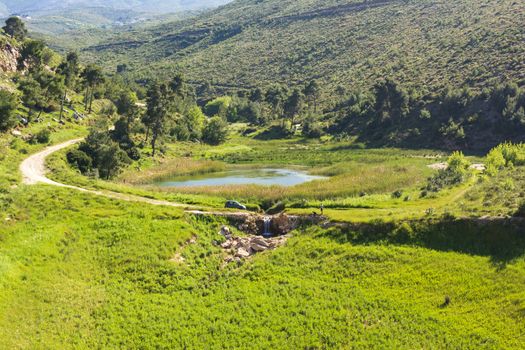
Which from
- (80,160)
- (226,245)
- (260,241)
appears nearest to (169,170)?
(80,160)

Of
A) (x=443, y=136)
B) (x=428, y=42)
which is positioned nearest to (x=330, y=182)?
(x=443, y=136)

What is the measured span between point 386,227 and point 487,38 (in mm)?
141177

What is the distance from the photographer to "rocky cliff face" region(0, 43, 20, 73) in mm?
106650

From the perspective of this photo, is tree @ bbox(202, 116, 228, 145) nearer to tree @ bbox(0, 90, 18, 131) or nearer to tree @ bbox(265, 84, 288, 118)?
tree @ bbox(265, 84, 288, 118)

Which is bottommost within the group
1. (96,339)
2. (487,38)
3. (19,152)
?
(96,339)

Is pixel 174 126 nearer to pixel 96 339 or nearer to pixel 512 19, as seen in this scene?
pixel 96 339

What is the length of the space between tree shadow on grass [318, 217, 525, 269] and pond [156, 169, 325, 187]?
33.4 metres

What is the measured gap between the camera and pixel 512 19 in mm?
157125

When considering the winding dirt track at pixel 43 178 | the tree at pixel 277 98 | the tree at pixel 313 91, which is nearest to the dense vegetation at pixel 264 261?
the winding dirt track at pixel 43 178

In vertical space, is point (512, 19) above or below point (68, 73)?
above

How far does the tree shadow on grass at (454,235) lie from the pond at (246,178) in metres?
33.4

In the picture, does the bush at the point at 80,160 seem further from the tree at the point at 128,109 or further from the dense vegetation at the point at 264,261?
the tree at the point at 128,109

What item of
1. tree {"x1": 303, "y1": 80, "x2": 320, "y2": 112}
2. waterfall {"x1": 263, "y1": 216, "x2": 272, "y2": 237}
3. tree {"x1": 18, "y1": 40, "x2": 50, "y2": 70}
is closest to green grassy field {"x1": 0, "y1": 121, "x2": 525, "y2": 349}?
waterfall {"x1": 263, "y1": 216, "x2": 272, "y2": 237}

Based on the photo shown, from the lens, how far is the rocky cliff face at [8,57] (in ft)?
350
